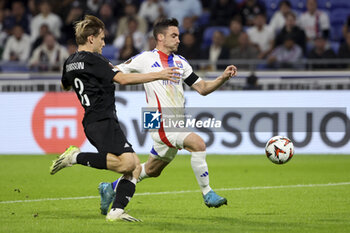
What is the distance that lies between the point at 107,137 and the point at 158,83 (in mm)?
1268

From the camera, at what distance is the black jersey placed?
7152mm

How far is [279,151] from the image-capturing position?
921 centimetres

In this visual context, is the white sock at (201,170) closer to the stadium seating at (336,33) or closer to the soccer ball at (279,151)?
the soccer ball at (279,151)

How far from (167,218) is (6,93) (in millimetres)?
9524

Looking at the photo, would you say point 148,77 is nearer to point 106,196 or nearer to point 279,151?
point 106,196

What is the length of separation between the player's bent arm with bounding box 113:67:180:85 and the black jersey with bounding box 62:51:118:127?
0.19 metres

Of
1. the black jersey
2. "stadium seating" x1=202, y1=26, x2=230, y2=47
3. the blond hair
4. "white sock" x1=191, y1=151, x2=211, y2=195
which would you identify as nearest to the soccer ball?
"white sock" x1=191, y1=151, x2=211, y2=195

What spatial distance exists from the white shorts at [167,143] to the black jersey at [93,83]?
0.88m

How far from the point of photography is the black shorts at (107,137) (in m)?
7.17

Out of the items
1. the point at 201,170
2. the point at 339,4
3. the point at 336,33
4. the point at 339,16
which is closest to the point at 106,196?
the point at 201,170

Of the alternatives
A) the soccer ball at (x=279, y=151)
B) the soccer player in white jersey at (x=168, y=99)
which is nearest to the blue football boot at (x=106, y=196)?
the soccer player in white jersey at (x=168, y=99)

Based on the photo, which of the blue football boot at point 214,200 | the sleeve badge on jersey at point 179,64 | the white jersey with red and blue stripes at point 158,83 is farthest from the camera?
the sleeve badge on jersey at point 179,64

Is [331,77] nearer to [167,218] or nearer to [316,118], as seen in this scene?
[316,118]

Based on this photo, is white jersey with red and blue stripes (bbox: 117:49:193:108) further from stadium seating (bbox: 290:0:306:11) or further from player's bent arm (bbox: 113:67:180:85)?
stadium seating (bbox: 290:0:306:11)
